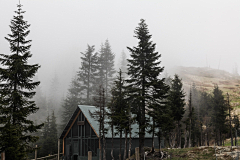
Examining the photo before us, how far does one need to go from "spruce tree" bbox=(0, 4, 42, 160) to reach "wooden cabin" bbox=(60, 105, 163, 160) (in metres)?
12.8

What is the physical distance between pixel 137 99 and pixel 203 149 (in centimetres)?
965

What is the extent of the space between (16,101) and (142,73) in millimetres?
14632

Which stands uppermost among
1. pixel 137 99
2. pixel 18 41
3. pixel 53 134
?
pixel 18 41

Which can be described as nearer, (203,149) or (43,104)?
(203,149)

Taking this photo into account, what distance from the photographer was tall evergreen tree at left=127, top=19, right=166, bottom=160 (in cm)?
2708

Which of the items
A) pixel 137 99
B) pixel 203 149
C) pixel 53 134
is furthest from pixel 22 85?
pixel 53 134

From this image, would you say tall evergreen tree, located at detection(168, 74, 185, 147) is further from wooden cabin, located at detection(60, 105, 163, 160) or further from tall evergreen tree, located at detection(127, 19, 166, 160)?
tall evergreen tree, located at detection(127, 19, 166, 160)

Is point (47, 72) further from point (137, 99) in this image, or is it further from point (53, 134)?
point (137, 99)

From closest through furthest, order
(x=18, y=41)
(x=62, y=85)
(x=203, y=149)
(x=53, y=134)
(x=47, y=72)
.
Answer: (x=18, y=41), (x=203, y=149), (x=53, y=134), (x=62, y=85), (x=47, y=72)

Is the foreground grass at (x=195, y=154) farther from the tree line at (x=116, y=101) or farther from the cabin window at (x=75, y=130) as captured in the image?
the cabin window at (x=75, y=130)

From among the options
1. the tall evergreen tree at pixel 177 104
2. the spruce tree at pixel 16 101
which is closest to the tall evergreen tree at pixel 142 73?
the tall evergreen tree at pixel 177 104

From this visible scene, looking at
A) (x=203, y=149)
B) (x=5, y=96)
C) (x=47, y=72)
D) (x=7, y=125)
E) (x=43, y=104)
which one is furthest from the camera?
(x=47, y=72)

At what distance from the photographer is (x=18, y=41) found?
65.2 feet

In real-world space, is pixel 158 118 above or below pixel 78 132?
above
